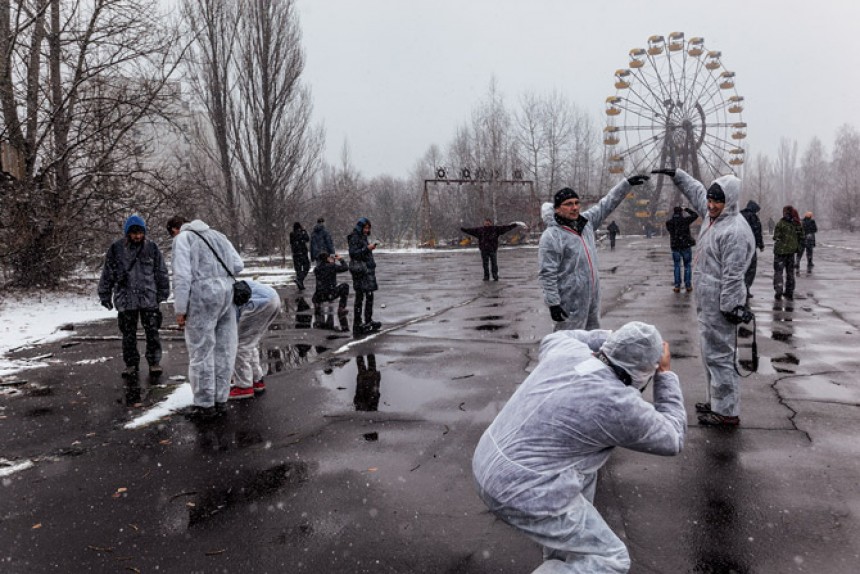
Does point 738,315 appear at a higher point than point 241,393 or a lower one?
higher

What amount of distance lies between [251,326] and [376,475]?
242 cm

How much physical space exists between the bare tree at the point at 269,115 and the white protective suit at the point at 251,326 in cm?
2437

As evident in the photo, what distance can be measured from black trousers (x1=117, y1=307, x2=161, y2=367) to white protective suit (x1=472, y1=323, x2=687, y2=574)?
569 centimetres

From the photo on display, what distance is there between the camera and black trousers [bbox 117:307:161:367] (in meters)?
6.82

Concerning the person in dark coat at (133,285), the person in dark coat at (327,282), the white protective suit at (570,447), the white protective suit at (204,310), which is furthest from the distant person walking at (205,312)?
the person in dark coat at (327,282)

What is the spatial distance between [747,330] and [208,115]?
27.7m

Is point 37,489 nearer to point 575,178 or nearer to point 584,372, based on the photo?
point 584,372

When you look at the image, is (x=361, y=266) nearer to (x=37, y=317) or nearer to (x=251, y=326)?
(x=251, y=326)

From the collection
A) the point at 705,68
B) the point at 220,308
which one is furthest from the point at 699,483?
the point at 705,68

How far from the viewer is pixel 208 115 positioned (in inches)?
1158

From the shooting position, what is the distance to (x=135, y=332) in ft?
22.7

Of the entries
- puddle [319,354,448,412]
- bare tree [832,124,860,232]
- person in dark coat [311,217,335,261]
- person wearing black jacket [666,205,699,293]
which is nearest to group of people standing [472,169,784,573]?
puddle [319,354,448,412]

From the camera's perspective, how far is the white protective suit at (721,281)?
14.3 feet

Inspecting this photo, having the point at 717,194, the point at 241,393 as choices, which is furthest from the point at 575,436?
the point at 241,393
